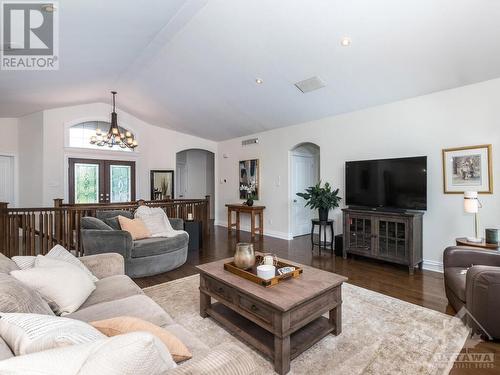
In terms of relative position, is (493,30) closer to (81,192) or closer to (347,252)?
(347,252)

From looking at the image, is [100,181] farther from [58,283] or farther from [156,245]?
[58,283]

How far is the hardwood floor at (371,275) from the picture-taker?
2020 mm

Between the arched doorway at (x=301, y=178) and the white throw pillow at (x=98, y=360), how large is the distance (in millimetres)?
5550

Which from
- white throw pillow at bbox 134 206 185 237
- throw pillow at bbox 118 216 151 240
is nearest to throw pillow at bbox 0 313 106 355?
throw pillow at bbox 118 216 151 240

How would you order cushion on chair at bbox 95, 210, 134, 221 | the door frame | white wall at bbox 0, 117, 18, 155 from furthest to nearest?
the door frame < white wall at bbox 0, 117, 18, 155 < cushion on chair at bbox 95, 210, 134, 221

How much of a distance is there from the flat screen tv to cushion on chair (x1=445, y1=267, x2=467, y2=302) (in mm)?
1402

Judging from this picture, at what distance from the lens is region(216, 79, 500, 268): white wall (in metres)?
3.47

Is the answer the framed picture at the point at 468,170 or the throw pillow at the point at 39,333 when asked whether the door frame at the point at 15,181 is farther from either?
the framed picture at the point at 468,170

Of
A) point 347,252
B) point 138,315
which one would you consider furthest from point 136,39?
point 347,252

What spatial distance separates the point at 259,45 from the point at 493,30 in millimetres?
2509

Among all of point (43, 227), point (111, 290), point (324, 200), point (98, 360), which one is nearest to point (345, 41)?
point (324, 200)

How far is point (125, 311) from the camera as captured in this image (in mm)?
1630

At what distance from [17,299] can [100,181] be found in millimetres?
6532

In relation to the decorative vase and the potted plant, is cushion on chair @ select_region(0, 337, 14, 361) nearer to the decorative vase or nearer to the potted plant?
the decorative vase
